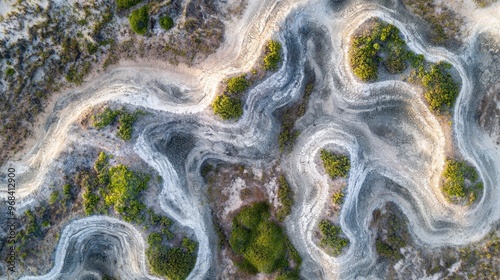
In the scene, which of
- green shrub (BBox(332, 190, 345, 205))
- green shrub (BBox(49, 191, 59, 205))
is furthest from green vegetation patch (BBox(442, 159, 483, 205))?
green shrub (BBox(49, 191, 59, 205))

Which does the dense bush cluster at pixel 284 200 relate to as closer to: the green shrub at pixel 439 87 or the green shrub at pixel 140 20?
the green shrub at pixel 439 87

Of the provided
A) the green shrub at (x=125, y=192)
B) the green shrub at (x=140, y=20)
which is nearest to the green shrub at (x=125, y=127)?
the green shrub at (x=125, y=192)

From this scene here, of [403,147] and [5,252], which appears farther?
[403,147]

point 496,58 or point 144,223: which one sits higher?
point 496,58

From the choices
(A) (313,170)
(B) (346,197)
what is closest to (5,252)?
(A) (313,170)

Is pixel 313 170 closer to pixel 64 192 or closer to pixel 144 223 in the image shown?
pixel 144 223

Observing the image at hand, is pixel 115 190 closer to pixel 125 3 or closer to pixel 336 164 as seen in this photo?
pixel 125 3
